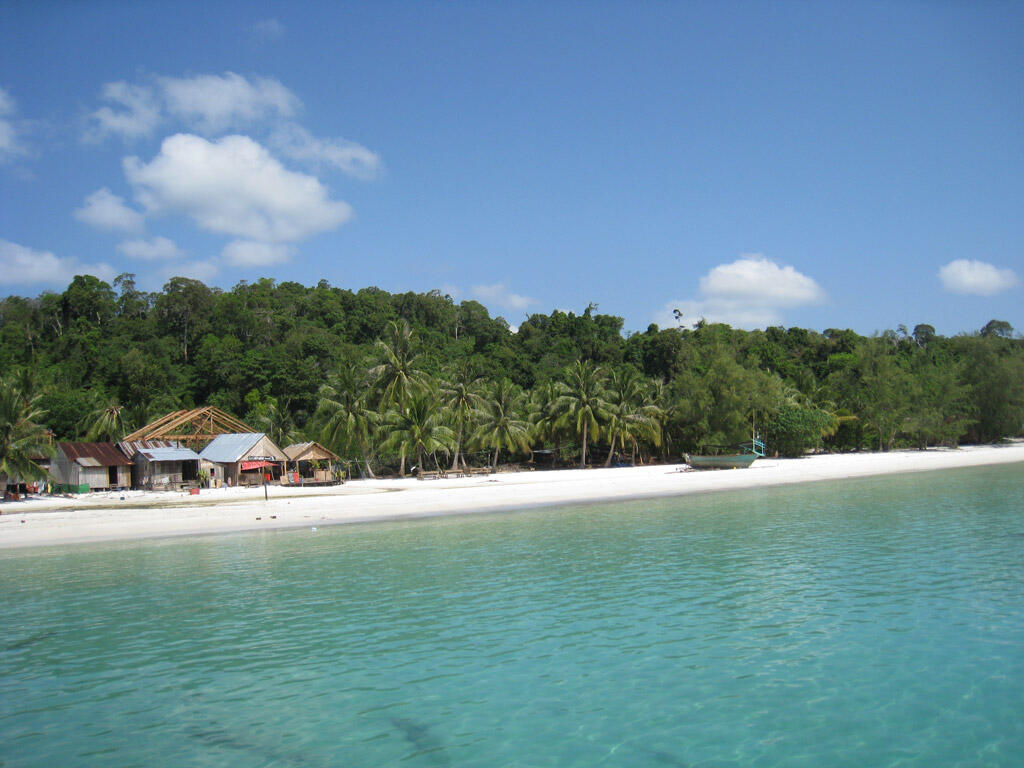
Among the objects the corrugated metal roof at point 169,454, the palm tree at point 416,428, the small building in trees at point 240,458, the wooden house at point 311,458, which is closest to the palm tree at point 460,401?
the palm tree at point 416,428

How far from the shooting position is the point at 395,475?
40125 millimetres

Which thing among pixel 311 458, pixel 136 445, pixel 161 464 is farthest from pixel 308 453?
pixel 136 445

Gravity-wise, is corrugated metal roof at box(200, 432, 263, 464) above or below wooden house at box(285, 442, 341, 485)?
above

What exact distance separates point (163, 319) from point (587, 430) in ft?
130

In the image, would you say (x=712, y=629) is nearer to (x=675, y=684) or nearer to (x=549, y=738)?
(x=675, y=684)

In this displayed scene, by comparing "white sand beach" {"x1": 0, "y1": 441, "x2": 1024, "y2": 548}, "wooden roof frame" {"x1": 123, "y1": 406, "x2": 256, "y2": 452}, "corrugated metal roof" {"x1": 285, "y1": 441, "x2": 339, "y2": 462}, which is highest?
"wooden roof frame" {"x1": 123, "y1": 406, "x2": 256, "y2": 452}

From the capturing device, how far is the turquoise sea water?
20.9 ft

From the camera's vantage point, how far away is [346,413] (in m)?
35.1

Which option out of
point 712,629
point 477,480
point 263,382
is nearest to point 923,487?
point 477,480

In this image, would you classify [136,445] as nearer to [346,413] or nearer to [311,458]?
[311,458]

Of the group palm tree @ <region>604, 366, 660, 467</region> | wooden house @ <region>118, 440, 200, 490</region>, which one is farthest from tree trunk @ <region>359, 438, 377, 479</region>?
palm tree @ <region>604, 366, 660, 467</region>

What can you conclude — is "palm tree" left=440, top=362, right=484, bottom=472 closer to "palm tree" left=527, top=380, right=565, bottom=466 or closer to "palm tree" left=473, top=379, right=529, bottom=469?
"palm tree" left=473, top=379, right=529, bottom=469

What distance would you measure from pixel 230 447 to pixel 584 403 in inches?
787

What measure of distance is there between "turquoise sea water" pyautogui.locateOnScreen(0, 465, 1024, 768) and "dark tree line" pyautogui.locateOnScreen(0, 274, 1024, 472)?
21440mm
